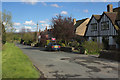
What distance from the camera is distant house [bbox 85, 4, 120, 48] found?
77.3ft

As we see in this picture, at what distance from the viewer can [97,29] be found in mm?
26672

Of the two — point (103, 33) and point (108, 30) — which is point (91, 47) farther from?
point (103, 33)

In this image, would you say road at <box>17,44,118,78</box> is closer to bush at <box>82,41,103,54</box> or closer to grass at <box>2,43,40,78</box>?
grass at <box>2,43,40,78</box>

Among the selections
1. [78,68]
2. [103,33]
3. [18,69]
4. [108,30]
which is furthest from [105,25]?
[18,69]

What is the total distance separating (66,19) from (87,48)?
9713 millimetres

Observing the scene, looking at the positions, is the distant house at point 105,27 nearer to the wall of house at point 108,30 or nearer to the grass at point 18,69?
the wall of house at point 108,30

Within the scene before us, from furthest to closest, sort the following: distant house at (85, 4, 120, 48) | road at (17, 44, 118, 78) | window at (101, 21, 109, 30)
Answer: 1. window at (101, 21, 109, 30)
2. distant house at (85, 4, 120, 48)
3. road at (17, 44, 118, 78)

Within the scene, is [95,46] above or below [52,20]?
below

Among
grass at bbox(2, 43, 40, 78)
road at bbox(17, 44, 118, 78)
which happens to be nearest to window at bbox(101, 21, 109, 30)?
road at bbox(17, 44, 118, 78)

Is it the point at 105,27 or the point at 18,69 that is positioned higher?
the point at 105,27

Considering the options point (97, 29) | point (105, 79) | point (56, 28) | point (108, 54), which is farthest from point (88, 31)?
point (105, 79)

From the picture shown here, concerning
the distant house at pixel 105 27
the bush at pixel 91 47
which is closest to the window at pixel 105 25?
the distant house at pixel 105 27

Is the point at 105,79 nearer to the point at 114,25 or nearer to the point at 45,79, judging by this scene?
the point at 45,79

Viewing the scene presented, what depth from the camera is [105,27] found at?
25.2 meters
